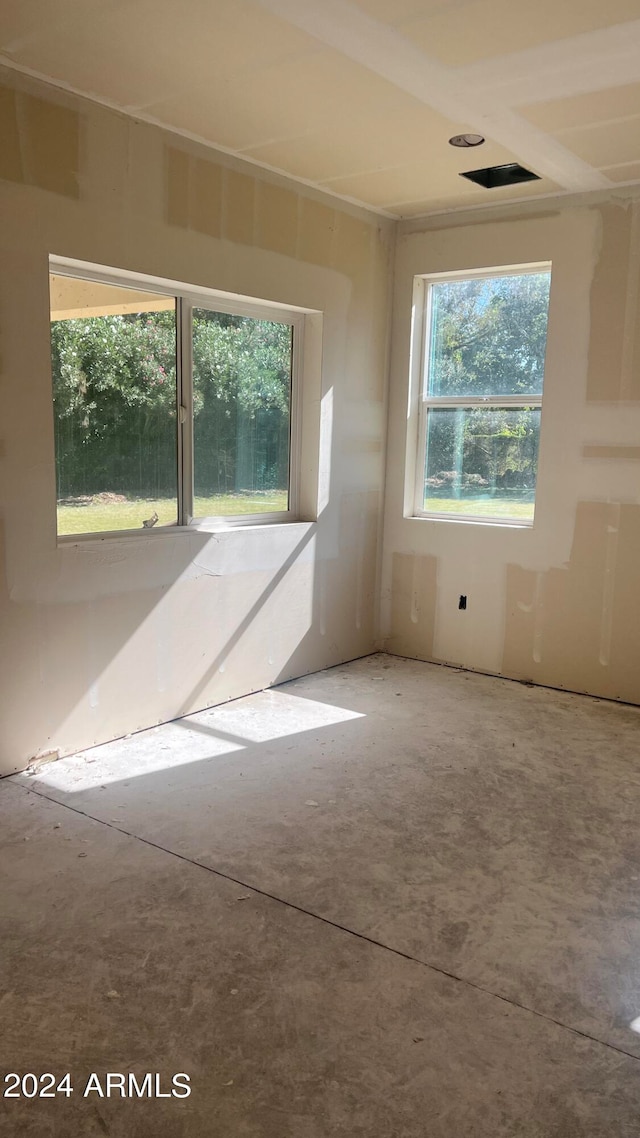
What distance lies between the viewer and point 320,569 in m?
4.90

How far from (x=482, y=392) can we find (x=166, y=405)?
207cm

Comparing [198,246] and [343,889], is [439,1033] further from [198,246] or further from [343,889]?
[198,246]

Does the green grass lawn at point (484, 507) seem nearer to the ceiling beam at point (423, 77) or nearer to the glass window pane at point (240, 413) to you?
the glass window pane at point (240, 413)

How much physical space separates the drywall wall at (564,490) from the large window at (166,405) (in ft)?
3.45

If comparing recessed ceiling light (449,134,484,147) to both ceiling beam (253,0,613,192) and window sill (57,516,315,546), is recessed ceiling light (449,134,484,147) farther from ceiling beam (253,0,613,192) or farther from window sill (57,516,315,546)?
window sill (57,516,315,546)

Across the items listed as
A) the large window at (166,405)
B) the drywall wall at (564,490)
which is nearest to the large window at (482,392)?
the drywall wall at (564,490)

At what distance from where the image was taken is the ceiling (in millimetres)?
2572

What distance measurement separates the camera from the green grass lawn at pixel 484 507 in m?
4.89

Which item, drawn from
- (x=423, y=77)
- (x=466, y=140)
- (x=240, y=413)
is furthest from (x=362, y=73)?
(x=240, y=413)

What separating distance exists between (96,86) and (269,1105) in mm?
3513

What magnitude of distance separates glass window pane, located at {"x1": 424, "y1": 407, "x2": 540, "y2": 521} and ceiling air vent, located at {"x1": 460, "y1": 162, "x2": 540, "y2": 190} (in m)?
1.27

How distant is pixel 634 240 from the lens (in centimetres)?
425

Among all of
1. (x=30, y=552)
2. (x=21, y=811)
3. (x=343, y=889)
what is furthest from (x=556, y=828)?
(x=30, y=552)

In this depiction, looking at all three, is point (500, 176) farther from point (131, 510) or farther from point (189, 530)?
point (131, 510)
